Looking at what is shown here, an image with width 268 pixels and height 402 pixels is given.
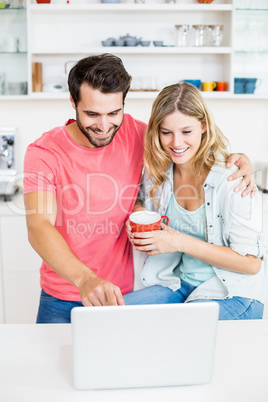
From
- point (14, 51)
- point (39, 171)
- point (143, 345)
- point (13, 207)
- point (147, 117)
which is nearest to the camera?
point (143, 345)

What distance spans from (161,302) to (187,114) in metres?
0.65

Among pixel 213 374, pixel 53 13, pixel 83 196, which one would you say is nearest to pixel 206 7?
pixel 53 13

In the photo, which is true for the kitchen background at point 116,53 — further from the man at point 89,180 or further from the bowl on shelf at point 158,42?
the man at point 89,180

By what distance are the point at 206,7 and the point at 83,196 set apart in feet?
5.49

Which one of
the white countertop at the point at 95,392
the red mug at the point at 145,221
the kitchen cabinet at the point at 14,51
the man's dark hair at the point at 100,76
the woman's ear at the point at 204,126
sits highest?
the kitchen cabinet at the point at 14,51

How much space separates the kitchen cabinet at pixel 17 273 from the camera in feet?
8.90

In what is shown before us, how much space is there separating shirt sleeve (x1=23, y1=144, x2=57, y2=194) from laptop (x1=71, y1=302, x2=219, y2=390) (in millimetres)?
795

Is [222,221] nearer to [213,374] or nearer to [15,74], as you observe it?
[213,374]

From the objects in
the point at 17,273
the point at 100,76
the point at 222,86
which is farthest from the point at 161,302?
the point at 222,86

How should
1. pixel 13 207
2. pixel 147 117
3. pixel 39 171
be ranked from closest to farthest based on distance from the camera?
pixel 39 171 → pixel 13 207 → pixel 147 117

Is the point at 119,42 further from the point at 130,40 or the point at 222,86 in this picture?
the point at 222,86

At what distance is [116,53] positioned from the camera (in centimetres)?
296

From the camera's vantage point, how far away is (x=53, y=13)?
304 centimetres

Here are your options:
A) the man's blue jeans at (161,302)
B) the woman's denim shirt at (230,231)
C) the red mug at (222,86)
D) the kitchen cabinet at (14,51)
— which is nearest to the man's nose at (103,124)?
the woman's denim shirt at (230,231)
